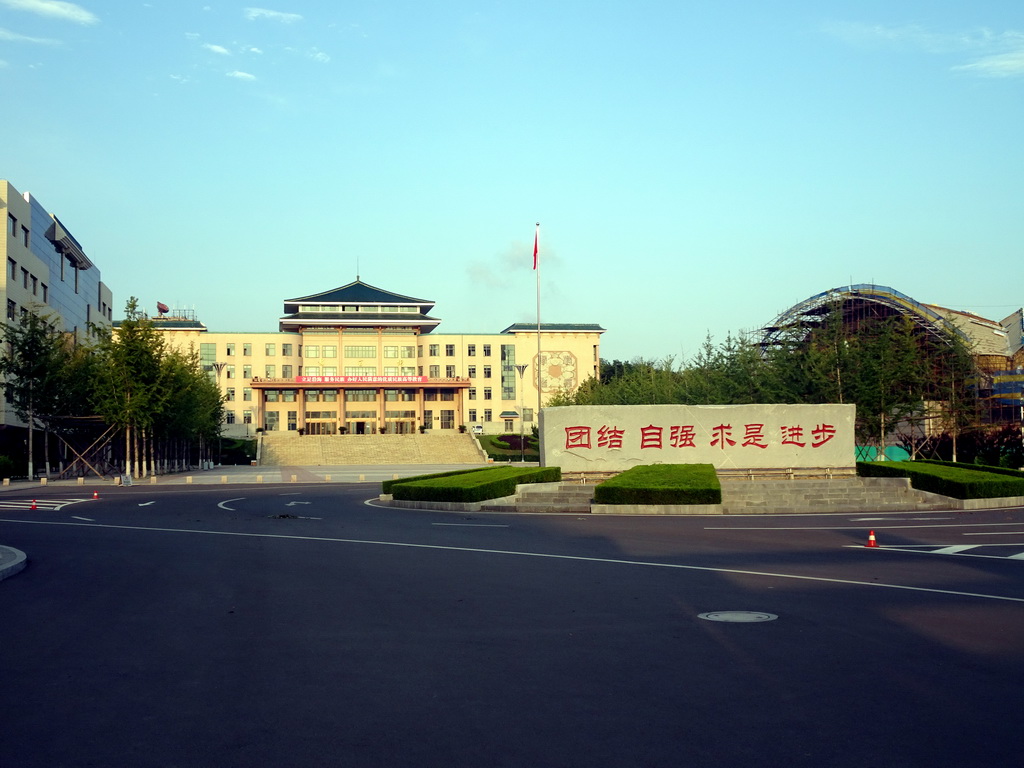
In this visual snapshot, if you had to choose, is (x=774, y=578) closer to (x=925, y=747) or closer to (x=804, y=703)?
(x=804, y=703)

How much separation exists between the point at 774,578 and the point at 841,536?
6.58 meters

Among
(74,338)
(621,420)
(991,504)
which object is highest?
(74,338)

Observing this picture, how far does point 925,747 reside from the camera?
5.44m

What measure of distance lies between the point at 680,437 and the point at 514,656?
82.9ft

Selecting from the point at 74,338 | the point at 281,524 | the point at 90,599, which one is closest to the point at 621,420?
the point at 281,524

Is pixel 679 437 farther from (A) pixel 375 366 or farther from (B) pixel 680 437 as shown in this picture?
(A) pixel 375 366

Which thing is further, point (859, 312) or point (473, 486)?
point (859, 312)

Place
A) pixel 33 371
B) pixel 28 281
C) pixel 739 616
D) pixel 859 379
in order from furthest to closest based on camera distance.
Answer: pixel 28 281
pixel 33 371
pixel 859 379
pixel 739 616

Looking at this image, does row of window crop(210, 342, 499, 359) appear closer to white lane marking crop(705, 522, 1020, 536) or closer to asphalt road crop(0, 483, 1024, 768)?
white lane marking crop(705, 522, 1020, 536)

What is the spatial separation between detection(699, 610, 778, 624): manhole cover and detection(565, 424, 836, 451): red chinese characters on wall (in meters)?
22.5

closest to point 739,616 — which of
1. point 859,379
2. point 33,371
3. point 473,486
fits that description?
point 473,486

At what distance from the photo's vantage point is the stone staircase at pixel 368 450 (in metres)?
80.8

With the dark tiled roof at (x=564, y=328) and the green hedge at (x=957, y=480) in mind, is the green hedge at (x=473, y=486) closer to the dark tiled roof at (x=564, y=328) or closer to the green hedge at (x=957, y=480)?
the green hedge at (x=957, y=480)

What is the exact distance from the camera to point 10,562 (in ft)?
44.7
